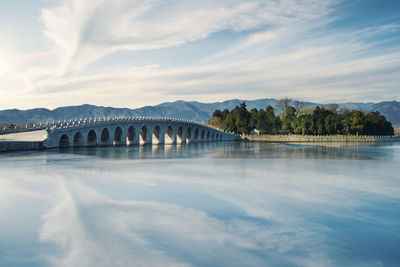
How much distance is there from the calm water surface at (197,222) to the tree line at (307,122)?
7673cm

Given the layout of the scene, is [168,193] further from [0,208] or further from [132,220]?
[0,208]

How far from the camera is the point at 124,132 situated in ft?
208

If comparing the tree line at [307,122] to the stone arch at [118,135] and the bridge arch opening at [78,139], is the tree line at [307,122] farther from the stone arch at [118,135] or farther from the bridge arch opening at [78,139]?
the bridge arch opening at [78,139]

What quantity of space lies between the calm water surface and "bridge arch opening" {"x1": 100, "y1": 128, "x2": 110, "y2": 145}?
37.8 metres

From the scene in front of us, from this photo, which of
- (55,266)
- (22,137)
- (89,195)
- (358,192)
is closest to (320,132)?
(22,137)

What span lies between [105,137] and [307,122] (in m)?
57.8

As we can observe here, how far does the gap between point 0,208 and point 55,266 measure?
6.76m

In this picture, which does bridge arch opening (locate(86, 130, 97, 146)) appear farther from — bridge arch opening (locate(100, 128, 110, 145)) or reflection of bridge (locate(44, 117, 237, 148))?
bridge arch opening (locate(100, 128, 110, 145))

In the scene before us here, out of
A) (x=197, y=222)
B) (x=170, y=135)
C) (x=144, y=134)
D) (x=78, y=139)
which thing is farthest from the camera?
(x=170, y=135)

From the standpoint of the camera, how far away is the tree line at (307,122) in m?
93.6

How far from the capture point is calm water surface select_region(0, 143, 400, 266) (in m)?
8.82

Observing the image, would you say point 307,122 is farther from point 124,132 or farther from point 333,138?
point 124,132

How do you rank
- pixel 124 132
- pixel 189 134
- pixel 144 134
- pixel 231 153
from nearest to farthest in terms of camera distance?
pixel 231 153, pixel 124 132, pixel 144 134, pixel 189 134

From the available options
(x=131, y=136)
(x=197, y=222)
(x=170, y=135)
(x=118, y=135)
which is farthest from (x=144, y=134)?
(x=197, y=222)
